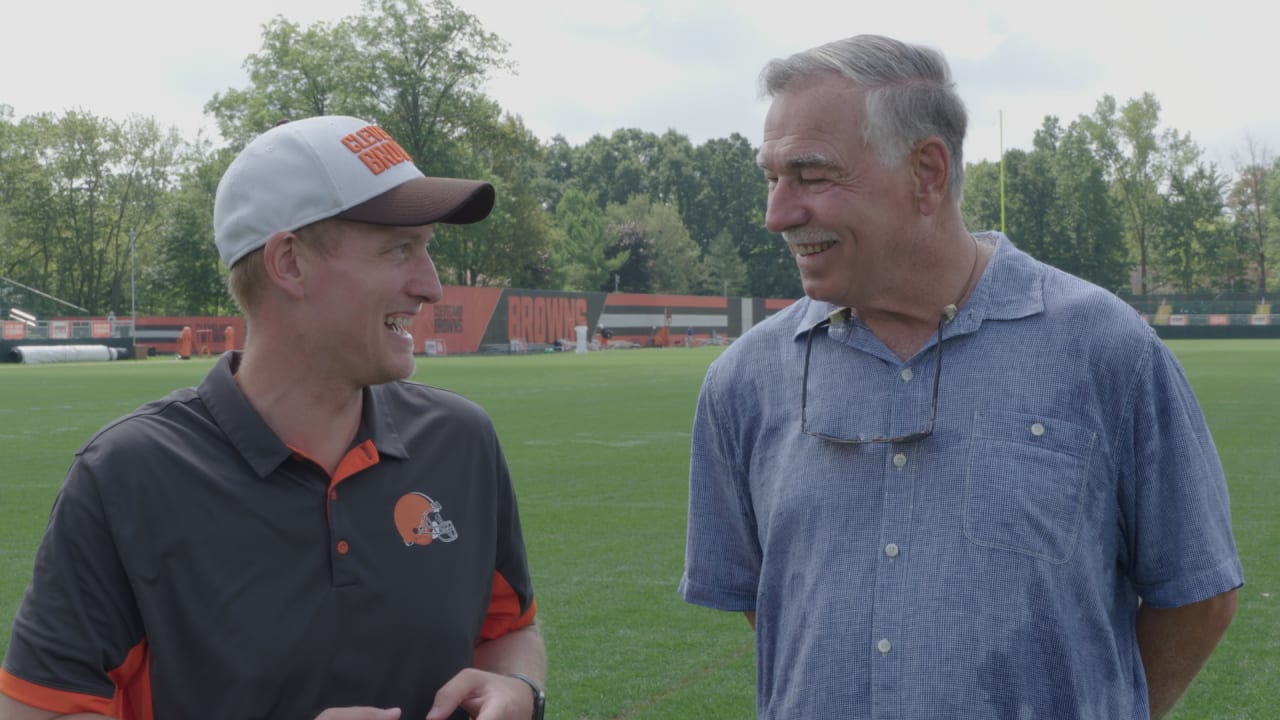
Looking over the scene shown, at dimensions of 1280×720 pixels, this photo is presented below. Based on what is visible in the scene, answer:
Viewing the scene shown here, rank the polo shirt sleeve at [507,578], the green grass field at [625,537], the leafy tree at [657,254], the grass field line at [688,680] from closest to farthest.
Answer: the polo shirt sleeve at [507,578] < the grass field line at [688,680] < the green grass field at [625,537] < the leafy tree at [657,254]

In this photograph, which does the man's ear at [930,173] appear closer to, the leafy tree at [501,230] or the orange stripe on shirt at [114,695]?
the orange stripe on shirt at [114,695]

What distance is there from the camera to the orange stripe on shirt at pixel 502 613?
2.63m

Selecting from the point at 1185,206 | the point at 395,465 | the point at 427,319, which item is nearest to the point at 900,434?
the point at 395,465

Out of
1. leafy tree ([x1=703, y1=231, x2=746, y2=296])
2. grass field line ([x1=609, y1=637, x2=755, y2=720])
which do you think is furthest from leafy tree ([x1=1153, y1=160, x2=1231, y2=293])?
grass field line ([x1=609, y1=637, x2=755, y2=720])

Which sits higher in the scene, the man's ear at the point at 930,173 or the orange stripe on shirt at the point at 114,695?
the man's ear at the point at 930,173

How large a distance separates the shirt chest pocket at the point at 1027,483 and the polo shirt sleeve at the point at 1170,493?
9 cm

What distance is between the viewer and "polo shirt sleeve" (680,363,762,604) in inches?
107

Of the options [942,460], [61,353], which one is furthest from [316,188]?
[61,353]

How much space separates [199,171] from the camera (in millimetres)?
72375

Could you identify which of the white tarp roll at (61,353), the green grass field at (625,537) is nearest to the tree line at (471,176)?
the white tarp roll at (61,353)

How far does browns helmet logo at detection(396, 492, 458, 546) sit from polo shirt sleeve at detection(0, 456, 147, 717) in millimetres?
451

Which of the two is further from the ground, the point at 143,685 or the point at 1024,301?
the point at 1024,301

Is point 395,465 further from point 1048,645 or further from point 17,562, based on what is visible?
point 17,562

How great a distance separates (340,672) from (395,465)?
14.6 inches
